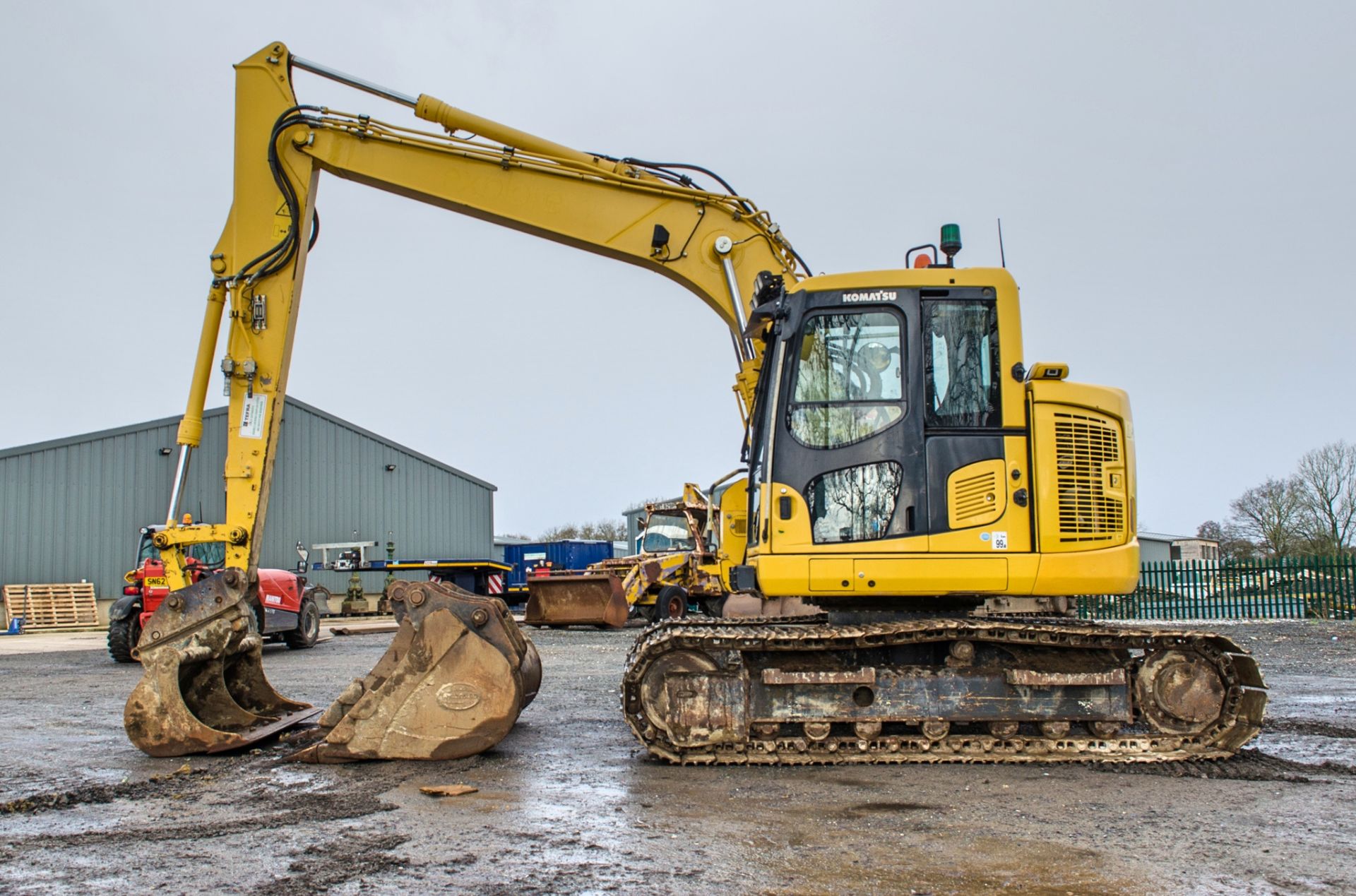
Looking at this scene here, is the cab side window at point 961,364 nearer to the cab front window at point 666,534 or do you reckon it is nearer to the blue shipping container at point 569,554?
the cab front window at point 666,534

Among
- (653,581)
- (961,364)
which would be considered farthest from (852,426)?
(653,581)

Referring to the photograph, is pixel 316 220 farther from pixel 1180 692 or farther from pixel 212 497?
pixel 212 497

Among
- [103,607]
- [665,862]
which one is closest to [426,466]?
[103,607]

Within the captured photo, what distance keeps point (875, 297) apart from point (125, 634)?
1318cm

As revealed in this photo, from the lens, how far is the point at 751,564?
691cm

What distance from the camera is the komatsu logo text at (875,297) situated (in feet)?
21.9

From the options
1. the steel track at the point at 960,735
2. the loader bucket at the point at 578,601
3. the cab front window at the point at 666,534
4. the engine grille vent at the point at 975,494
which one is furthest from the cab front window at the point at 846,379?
the cab front window at the point at 666,534

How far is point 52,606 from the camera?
2766cm

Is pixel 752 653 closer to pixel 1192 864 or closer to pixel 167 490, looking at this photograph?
pixel 1192 864

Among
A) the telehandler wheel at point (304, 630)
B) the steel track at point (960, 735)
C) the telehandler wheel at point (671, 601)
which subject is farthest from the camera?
the telehandler wheel at point (671, 601)

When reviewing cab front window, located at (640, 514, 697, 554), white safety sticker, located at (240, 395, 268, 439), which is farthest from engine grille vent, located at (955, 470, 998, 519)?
cab front window, located at (640, 514, 697, 554)

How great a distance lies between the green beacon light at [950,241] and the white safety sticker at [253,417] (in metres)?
5.51

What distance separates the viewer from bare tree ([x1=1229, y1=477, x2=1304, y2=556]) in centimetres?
4793

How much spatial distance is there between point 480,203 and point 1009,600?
5.48 m
